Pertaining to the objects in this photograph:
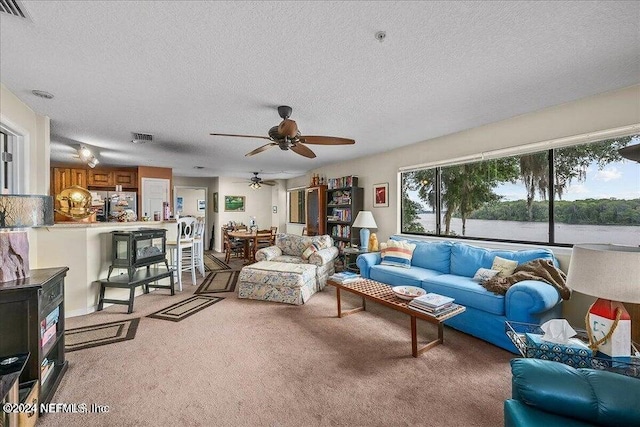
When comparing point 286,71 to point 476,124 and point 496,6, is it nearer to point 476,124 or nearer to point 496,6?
point 496,6

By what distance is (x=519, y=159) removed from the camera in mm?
3273

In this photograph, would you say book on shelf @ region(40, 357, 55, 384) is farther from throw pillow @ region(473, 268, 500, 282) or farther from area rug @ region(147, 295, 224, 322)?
throw pillow @ region(473, 268, 500, 282)

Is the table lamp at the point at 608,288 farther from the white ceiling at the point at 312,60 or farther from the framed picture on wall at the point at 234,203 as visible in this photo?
the framed picture on wall at the point at 234,203

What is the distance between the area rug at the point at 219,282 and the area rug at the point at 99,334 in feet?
4.08

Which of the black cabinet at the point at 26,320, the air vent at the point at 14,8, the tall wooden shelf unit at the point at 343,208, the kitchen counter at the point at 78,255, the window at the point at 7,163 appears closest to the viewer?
the air vent at the point at 14,8

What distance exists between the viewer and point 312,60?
1.89 m

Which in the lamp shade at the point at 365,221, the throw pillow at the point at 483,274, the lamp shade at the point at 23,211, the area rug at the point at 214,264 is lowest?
the area rug at the point at 214,264

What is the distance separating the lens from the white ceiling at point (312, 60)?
57.0 inches

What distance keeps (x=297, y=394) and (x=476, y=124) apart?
348 cm

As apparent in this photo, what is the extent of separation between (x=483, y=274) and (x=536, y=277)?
483mm

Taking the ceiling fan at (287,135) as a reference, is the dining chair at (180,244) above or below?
below

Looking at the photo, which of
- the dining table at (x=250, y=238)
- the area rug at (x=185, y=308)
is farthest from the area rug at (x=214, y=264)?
the area rug at (x=185, y=308)

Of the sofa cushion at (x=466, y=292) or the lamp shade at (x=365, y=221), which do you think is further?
the lamp shade at (x=365, y=221)

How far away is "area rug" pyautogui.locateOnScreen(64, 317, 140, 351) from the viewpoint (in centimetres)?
253
